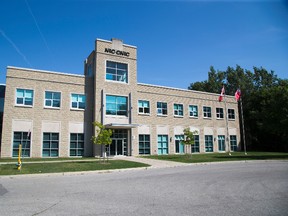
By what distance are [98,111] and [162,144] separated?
10.7 meters

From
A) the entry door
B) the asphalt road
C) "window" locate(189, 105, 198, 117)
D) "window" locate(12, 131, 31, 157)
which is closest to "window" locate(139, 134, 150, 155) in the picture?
the entry door

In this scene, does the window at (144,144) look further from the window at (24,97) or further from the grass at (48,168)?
the grass at (48,168)

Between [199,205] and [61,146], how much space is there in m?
24.6

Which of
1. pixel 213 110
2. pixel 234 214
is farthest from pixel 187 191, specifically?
pixel 213 110

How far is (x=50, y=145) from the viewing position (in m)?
28.4

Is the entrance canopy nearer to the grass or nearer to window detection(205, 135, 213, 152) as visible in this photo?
the grass

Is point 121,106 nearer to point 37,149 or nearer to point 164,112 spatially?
point 164,112

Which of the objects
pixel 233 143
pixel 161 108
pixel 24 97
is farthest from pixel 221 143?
pixel 24 97

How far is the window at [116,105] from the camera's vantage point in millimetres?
31453

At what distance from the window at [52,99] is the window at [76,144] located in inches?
158

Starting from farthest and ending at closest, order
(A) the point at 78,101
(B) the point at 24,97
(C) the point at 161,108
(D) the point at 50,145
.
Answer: (C) the point at 161,108 < (A) the point at 78,101 < (D) the point at 50,145 < (B) the point at 24,97

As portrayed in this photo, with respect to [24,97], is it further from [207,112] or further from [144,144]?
[207,112]

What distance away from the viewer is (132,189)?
966 centimetres

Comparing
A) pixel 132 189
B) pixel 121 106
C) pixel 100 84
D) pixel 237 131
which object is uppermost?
pixel 100 84
